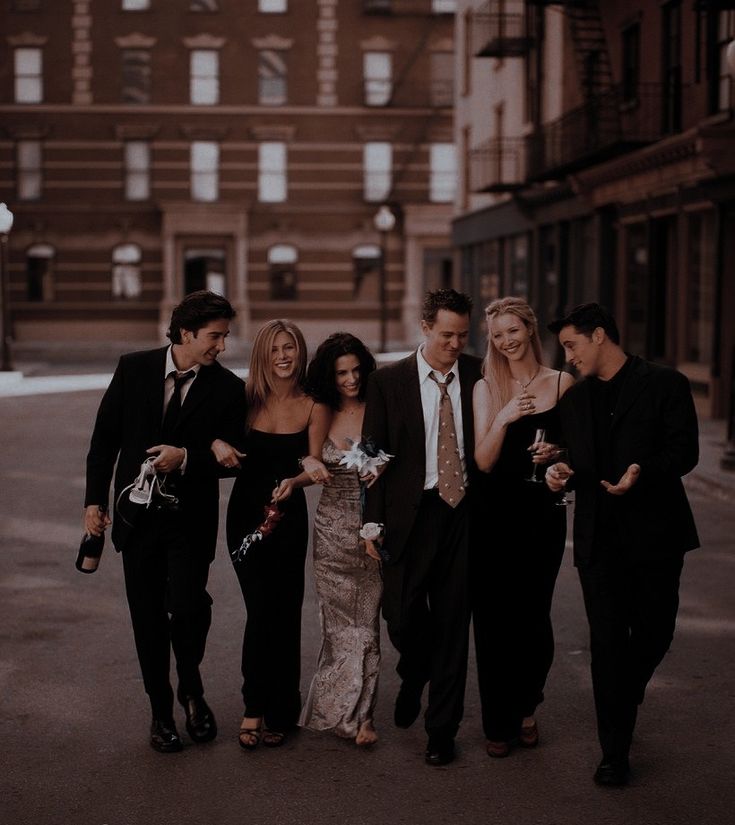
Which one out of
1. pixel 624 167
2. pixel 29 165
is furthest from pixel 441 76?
pixel 624 167

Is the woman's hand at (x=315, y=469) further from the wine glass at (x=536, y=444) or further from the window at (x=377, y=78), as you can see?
the window at (x=377, y=78)

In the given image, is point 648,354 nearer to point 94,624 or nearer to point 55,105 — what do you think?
point 94,624

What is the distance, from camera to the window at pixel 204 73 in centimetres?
4834

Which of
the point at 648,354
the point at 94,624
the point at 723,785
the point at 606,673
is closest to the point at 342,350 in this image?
the point at 606,673

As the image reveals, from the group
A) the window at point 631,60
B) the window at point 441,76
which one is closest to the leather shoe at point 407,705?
the window at point 631,60

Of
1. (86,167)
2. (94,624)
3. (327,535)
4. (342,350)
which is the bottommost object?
(94,624)

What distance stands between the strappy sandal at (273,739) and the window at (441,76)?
44.7m

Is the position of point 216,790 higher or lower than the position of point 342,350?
lower

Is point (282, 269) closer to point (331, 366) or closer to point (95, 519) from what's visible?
point (331, 366)

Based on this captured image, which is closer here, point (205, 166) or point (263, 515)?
point (263, 515)

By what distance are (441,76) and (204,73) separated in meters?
8.37

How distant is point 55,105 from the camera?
48312 millimetres

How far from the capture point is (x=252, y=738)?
5.79 meters

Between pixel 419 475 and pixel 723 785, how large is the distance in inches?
66.7
